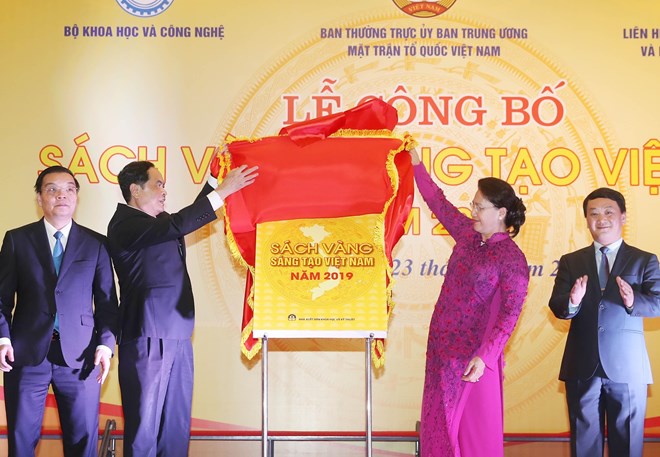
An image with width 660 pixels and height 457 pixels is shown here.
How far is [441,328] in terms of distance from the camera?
317cm

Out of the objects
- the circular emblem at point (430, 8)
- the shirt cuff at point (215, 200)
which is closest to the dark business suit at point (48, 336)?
the shirt cuff at point (215, 200)

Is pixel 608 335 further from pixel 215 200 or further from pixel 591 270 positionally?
pixel 215 200

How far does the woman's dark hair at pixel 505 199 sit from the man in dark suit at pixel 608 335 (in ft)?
1.43

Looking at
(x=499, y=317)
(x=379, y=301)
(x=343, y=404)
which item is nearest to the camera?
(x=499, y=317)

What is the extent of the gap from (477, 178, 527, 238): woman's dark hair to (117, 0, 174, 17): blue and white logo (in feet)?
7.84

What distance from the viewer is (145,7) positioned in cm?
457

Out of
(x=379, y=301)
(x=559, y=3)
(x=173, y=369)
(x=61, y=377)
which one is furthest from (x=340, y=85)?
(x=61, y=377)

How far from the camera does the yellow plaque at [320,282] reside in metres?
3.21

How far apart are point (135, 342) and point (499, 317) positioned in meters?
1.50

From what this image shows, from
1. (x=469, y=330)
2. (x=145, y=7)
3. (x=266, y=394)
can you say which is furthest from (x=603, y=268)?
(x=145, y=7)

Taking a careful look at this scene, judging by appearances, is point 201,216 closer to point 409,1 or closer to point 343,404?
point 343,404

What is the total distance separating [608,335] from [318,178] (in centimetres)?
145

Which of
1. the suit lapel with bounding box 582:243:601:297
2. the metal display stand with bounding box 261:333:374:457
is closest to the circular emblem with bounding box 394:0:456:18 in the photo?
the suit lapel with bounding box 582:243:601:297

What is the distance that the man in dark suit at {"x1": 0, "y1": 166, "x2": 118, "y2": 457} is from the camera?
3117 mm
